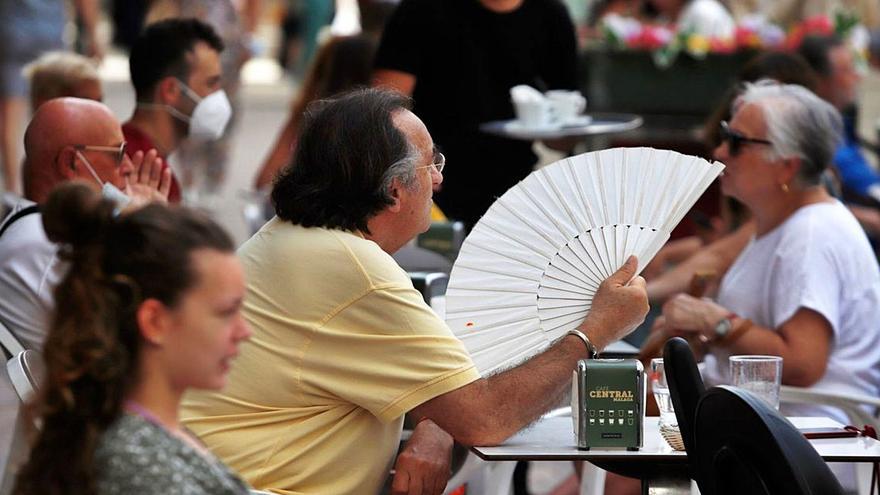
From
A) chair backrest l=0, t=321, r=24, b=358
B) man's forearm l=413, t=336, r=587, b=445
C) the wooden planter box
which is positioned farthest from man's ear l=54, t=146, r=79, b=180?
the wooden planter box

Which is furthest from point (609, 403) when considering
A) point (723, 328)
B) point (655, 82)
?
point (655, 82)

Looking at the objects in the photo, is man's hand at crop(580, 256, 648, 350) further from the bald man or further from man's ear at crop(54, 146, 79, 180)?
man's ear at crop(54, 146, 79, 180)

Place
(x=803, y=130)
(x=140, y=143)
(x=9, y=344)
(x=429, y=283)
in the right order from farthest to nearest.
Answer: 1. (x=140, y=143)
2. (x=803, y=130)
3. (x=429, y=283)
4. (x=9, y=344)

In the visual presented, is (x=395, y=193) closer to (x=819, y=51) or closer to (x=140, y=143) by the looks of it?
(x=140, y=143)

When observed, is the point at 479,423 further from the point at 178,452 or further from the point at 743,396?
the point at 178,452

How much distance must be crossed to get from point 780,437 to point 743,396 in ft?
0.33

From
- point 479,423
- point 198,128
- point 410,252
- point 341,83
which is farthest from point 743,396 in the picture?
point 341,83

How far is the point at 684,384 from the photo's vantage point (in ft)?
8.27

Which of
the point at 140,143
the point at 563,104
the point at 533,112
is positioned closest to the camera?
the point at 140,143

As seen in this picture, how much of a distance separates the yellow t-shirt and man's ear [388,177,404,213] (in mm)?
119

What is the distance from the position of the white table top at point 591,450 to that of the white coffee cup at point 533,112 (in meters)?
2.37

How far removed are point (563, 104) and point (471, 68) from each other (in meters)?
0.37

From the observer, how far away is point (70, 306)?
1858mm

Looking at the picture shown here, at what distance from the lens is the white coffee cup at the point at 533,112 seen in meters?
5.34
